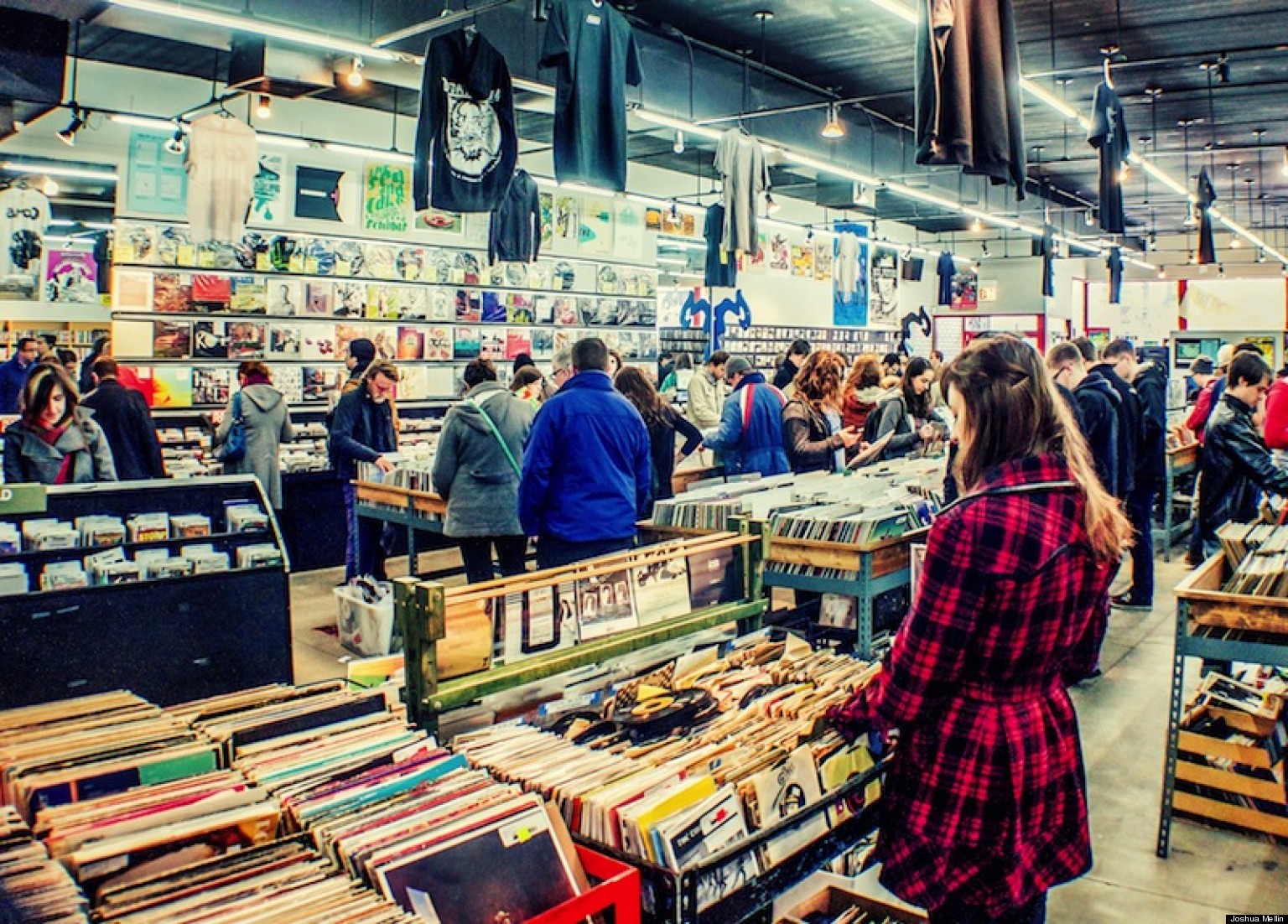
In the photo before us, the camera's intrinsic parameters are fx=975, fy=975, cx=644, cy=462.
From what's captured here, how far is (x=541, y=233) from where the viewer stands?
11328 millimetres

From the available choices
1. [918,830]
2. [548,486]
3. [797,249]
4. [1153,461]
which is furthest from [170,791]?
[797,249]

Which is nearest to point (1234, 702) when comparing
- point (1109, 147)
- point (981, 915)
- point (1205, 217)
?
point (981, 915)

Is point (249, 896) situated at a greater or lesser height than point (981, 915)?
greater

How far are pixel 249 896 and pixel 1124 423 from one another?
5830 millimetres

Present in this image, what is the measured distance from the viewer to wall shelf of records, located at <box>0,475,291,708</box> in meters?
3.93

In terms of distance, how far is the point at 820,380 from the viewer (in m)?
6.11

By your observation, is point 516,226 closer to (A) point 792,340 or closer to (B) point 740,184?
(B) point 740,184

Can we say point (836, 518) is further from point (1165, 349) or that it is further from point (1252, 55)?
point (1165, 349)

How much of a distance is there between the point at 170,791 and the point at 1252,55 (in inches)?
537

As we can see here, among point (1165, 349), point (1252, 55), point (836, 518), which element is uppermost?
point (1252, 55)

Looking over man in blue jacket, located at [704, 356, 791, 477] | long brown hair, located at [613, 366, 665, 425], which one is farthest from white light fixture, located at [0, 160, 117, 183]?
man in blue jacket, located at [704, 356, 791, 477]

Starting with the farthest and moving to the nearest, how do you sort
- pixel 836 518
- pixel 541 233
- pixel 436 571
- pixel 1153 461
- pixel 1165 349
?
pixel 1165 349 → pixel 541 233 → pixel 436 571 → pixel 1153 461 → pixel 836 518

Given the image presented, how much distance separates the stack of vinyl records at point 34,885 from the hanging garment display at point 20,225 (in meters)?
9.26

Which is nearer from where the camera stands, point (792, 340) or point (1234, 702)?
point (1234, 702)
